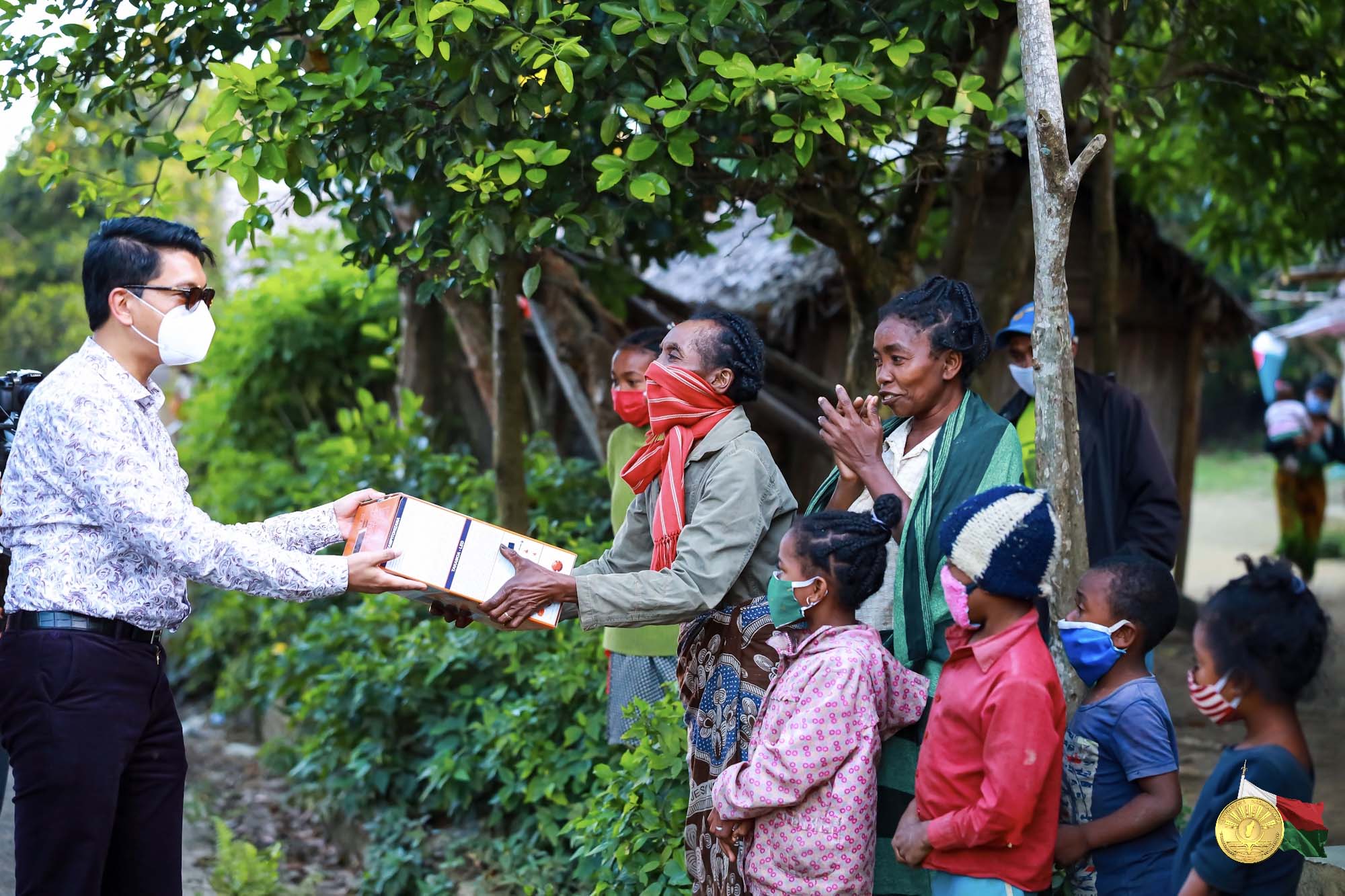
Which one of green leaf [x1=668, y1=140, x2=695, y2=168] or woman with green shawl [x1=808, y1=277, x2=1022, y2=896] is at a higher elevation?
green leaf [x1=668, y1=140, x2=695, y2=168]

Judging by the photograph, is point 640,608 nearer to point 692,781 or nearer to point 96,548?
point 692,781

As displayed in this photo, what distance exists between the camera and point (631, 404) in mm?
4371

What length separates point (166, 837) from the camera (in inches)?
115

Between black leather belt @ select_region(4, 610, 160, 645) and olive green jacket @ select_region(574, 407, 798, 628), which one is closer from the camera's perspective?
black leather belt @ select_region(4, 610, 160, 645)

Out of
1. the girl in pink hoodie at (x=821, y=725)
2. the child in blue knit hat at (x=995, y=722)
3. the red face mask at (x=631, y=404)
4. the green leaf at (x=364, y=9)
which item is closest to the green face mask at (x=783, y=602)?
the girl in pink hoodie at (x=821, y=725)

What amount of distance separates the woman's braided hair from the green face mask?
0.67 meters

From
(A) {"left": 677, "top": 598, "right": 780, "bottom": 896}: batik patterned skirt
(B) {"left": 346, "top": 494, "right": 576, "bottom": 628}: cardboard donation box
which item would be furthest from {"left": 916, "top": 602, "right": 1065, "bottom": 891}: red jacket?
(B) {"left": 346, "top": 494, "right": 576, "bottom": 628}: cardboard donation box

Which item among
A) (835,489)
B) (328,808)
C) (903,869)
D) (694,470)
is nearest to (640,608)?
(694,470)

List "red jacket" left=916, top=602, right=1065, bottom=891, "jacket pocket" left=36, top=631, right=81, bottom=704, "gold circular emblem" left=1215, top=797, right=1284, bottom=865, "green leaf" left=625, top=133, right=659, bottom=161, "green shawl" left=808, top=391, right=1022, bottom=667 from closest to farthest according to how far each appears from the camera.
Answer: "gold circular emblem" left=1215, top=797, right=1284, bottom=865
"red jacket" left=916, top=602, right=1065, bottom=891
"jacket pocket" left=36, top=631, right=81, bottom=704
"green shawl" left=808, top=391, right=1022, bottom=667
"green leaf" left=625, top=133, right=659, bottom=161

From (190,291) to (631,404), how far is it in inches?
71.1

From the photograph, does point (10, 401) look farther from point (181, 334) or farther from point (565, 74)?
point (565, 74)

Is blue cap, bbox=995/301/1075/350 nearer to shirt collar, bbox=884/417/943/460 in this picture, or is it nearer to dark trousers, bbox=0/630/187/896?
shirt collar, bbox=884/417/943/460

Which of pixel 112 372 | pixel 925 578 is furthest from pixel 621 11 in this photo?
pixel 925 578

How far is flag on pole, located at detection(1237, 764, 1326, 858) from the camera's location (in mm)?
2258
